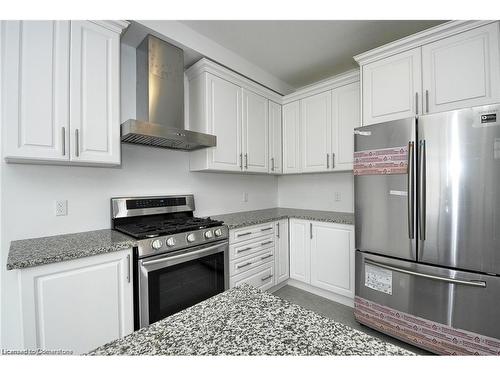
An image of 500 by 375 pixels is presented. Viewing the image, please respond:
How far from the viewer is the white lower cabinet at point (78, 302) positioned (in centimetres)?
117

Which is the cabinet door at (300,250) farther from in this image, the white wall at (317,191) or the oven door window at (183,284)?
the oven door window at (183,284)

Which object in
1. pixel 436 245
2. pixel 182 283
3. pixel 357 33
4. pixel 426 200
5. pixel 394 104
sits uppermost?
pixel 357 33

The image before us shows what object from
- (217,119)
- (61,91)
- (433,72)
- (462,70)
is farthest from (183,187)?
(462,70)

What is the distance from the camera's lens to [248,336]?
52 cm

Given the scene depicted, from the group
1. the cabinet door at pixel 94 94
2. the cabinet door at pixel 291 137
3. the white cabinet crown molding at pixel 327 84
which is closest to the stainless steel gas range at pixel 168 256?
the cabinet door at pixel 94 94

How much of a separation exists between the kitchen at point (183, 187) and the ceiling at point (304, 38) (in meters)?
0.05

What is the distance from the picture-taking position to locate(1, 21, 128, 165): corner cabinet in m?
1.29

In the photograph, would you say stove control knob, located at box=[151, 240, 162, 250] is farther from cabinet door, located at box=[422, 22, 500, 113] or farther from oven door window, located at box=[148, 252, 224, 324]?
cabinet door, located at box=[422, 22, 500, 113]

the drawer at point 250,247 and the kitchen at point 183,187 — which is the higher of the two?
the kitchen at point 183,187

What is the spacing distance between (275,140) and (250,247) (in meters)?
1.45
